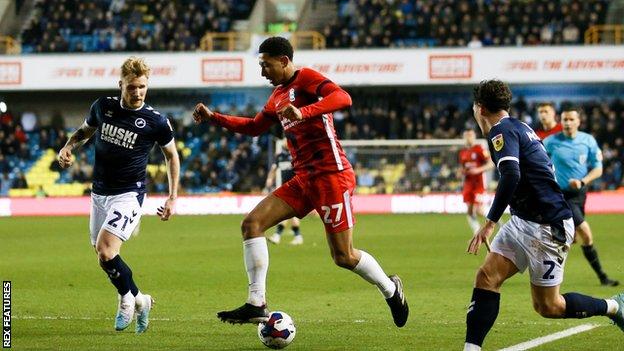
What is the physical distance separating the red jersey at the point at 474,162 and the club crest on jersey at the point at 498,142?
47.0ft

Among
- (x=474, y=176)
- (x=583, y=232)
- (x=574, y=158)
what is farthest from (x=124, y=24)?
(x=583, y=232)

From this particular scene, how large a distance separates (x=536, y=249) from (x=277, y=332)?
216 cm

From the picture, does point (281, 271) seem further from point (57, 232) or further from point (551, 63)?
point (551, 63)

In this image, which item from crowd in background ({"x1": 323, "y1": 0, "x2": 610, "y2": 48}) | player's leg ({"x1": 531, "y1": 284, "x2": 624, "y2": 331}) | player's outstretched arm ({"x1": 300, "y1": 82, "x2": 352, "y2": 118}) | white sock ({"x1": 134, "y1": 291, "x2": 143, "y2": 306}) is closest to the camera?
player's leg ({"x1": 531, "y1": 284, "x2": 624, "y2": 331})

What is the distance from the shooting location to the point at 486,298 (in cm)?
812

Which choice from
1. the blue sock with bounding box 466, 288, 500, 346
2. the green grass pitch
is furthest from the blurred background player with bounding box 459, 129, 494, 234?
the blue sock with bounding box 466, 288, 500, 346

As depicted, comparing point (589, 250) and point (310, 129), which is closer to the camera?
point (310, 129)

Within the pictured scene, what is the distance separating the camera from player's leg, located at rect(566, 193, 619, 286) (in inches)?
538

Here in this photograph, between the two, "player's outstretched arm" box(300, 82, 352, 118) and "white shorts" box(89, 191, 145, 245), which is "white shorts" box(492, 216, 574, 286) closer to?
"player's outstretched arm" box(300, 82, 352, 118)

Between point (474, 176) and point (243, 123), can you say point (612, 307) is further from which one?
point (474, 176)

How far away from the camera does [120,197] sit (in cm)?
1020

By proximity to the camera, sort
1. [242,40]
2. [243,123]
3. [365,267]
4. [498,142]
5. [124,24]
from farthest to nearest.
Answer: [124,24], [242,40], [243,123], [365,267], [498,142]

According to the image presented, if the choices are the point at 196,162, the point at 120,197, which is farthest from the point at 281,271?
the point at 196,162

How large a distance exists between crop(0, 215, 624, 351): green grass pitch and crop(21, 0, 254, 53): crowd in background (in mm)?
13878
